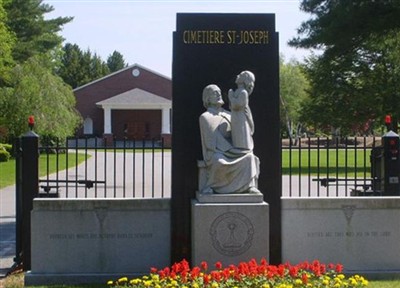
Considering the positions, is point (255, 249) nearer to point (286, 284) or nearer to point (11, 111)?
point (286, 284)

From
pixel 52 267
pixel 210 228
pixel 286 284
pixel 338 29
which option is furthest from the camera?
pixel 338 29

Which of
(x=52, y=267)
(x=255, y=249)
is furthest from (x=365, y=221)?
(x=52, y=267)

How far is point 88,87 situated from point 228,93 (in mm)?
56217

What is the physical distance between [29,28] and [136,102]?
14800 mm

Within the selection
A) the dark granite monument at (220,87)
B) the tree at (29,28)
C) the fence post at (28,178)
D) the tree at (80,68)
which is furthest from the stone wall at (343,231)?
the tree at (80,68)

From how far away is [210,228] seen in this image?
8.53 metres

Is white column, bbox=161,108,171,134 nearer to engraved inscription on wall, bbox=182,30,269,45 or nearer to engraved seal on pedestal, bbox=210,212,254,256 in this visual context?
engraved inscription on wall, bbox=182,30,269,45

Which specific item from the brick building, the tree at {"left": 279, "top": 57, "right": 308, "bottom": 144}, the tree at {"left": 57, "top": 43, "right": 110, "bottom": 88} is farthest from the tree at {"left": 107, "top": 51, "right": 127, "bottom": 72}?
the brick building

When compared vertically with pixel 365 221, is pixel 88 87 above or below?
above

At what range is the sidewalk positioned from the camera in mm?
10512

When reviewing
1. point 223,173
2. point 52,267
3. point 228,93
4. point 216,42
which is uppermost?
point 216,42

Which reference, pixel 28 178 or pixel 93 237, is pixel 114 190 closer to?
pixel 28 178

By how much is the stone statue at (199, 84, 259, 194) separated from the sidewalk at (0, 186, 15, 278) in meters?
3.37

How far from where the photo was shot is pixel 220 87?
940 centimetres
